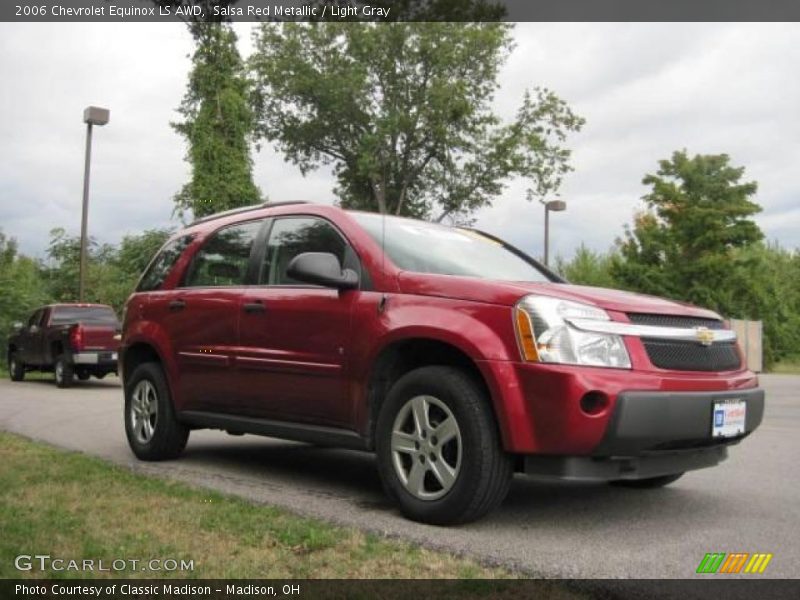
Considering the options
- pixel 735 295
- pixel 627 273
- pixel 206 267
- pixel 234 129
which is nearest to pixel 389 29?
pixel 234 129

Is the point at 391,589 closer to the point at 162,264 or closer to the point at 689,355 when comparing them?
the point at 689,355

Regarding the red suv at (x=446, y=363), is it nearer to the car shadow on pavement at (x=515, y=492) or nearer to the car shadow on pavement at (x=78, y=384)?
the car shadow on pavement at (x=515, y=492)

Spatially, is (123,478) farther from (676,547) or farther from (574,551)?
(676,547)

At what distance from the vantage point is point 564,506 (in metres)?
5.23

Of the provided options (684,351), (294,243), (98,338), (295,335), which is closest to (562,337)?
(684,351)

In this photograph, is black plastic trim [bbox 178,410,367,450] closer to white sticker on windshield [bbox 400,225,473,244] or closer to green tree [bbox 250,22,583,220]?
white sticker on windshield [bbox 400,225,473,244]

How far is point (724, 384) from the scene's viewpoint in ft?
15.3

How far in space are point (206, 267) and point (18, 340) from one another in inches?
566

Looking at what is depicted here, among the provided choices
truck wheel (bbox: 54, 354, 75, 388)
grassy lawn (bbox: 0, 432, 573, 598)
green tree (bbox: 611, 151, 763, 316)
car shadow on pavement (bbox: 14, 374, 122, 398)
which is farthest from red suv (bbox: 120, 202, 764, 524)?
green tree (bbox: 611, 151, 763, 316)

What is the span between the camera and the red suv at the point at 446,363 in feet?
14.0

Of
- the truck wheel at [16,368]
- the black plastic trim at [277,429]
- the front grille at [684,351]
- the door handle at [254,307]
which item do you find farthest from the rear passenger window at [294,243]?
the truck wheel at [16,368]

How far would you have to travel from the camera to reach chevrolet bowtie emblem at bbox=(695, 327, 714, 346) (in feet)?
15.3

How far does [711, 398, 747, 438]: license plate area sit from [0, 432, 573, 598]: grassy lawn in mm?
1511

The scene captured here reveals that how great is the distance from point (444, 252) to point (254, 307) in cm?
133
